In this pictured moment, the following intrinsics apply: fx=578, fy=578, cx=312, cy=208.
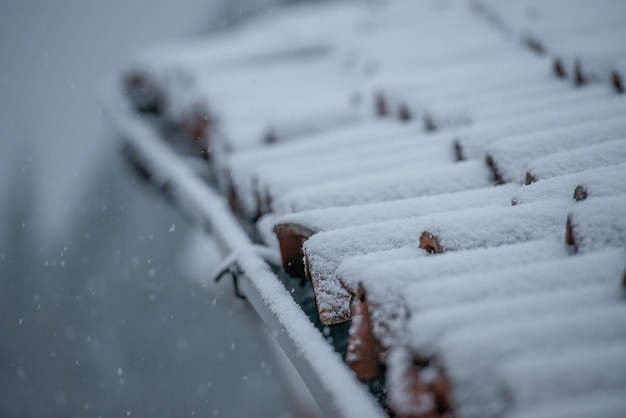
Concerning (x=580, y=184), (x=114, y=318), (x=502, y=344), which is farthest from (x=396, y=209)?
(x=114, y=318)

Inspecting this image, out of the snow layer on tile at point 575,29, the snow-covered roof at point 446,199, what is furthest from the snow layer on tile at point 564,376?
the snow layer on tile at point 575,29

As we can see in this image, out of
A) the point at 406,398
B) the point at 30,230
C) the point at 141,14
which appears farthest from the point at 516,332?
the point at 141,14

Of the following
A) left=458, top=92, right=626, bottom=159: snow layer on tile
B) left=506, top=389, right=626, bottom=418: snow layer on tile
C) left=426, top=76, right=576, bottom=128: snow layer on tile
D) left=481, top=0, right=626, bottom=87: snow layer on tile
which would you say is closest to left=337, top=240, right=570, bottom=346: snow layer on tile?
left=506, top=389, right=626, bottom=418: snow layer on tile

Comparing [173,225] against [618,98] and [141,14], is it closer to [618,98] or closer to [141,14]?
[618,98]

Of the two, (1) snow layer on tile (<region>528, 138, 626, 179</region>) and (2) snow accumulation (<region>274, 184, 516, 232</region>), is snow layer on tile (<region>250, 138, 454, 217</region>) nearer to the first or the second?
(2) snow accumulation (<region>274, 184, 516, 232</region>)

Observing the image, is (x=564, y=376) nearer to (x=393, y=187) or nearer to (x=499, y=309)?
(x=499, y=309)

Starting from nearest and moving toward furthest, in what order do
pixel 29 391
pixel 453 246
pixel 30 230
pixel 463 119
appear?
1. pixel 453 246
2. pixel 463 119
3. pixel 29 391
4. pixel 30 230

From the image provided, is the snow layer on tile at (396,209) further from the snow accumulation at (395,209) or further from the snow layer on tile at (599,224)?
the snow layer on tile at (599,224)
